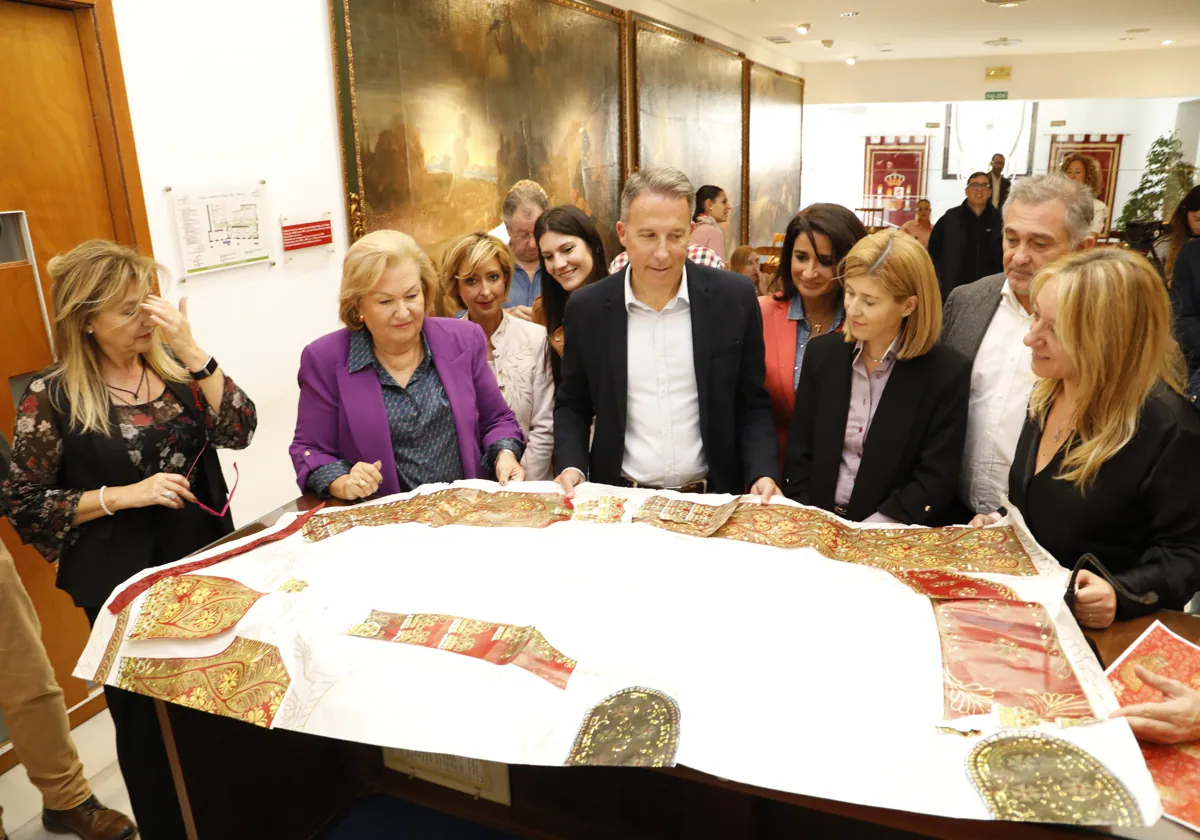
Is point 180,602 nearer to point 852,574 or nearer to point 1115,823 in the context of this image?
point 852,574

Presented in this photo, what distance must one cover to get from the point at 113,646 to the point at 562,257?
6.62 feet

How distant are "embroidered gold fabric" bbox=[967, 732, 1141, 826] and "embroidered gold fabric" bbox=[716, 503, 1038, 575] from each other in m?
0.56

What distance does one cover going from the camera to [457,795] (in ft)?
6.77

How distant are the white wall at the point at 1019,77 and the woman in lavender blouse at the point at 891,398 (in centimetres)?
1342

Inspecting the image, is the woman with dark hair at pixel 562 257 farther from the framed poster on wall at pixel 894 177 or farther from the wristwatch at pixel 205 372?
the framed poster on wall at pixel 894 177

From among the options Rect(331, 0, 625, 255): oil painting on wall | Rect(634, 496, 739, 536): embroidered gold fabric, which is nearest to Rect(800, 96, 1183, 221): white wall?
Rect(331, 0, 625, 255): oil painting on wall

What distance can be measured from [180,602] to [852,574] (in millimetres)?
1425

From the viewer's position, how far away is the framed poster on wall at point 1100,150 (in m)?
13.6

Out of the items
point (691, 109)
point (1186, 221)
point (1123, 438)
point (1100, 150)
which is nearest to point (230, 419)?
point (1123, 438)

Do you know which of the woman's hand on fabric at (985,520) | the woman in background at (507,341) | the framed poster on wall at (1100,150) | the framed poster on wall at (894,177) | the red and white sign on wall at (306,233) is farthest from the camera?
the framed poster on wall at (894,177)

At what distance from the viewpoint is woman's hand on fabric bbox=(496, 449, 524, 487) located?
245cm

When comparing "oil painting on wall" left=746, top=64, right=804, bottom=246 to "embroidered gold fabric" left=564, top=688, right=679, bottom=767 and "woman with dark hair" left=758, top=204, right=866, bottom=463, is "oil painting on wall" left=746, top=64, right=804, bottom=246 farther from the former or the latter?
"embroidered gold fabric" left=564, top=688, right=679, bottom=767

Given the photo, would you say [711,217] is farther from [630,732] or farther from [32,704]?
[630,732]

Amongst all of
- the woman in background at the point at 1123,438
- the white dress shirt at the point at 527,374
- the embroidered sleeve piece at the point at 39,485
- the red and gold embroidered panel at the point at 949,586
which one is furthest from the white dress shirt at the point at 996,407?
the embroidered sleeve piece at the point at 39,485
